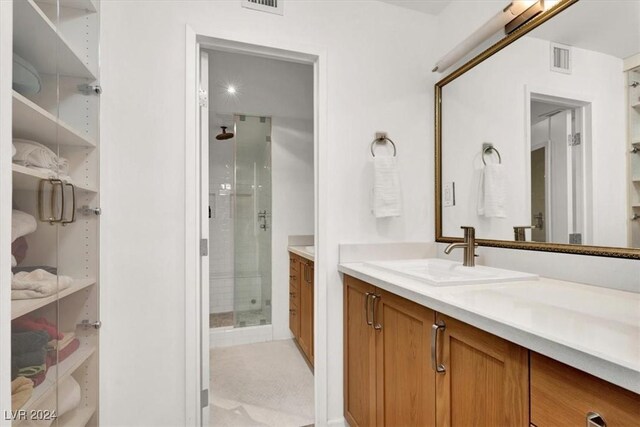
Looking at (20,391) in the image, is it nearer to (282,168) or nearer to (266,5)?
(266,5)

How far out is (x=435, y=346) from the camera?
981 millimetres

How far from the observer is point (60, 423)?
Result: 41.3 inches

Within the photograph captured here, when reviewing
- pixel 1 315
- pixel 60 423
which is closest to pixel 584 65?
pixel 1 315

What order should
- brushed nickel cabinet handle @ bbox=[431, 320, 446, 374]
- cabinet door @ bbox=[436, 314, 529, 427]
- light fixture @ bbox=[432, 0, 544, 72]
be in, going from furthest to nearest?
1. light fixture @ bbox=[432, 0, 544, 72]
2. brushed nickel cabinet handle @ bbox=[431, 320, 446, 374]
3. cabinet door @ bbox=[436, 314, 529, 427]

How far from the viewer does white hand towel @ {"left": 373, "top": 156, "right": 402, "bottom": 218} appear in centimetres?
176

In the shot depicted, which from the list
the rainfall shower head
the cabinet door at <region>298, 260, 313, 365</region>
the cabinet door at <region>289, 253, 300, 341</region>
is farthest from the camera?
the rainfall shower head

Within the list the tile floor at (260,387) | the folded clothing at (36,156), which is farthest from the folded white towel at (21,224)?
the tile floor at (260,387)

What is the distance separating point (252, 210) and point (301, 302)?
109 cm

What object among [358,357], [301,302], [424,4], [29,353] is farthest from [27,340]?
[424,4]

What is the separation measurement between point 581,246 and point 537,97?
637 mm

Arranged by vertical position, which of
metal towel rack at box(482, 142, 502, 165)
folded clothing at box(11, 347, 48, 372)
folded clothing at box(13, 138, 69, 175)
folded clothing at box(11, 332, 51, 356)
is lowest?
folded clothing at box(11, 347, 48, 372)

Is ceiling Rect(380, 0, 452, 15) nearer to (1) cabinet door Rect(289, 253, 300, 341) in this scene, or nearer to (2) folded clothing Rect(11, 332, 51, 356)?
(1) cabinet door Rect(289, 253, 300, 341)

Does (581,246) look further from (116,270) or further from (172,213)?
(116,270)

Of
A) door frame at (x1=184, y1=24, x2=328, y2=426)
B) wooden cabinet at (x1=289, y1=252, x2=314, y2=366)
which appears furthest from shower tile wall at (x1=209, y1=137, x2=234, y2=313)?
door frame at (x1=184, y1=24, x2=328, y2=426)
